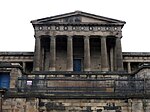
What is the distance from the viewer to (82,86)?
65.1 ft

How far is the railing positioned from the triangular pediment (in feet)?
79.0

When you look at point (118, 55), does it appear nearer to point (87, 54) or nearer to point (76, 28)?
point (87, 54)

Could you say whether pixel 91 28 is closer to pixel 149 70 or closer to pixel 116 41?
pixel 116 41

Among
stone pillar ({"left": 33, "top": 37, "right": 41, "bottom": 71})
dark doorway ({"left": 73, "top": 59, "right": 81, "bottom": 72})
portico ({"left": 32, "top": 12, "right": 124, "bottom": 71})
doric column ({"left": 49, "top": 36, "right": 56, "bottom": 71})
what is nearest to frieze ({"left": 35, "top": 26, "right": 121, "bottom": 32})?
portico ({"left": 32, "top": 12, "right": 124, "bottom": 71})

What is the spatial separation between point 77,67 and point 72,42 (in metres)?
3.88

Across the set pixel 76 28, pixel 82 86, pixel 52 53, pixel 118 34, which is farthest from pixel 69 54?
pixel 82 86

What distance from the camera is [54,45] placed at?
137ft

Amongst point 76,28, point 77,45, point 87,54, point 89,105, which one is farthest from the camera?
point 77,45

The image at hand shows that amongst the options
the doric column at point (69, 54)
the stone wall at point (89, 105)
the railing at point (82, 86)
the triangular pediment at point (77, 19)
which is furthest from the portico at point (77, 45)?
the stone wall at point (89, 105)

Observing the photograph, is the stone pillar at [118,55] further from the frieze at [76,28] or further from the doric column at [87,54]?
the doric column at [87,54]

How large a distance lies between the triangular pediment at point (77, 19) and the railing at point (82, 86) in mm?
24076

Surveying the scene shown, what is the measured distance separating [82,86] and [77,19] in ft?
81.0

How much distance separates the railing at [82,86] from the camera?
19.2 meters

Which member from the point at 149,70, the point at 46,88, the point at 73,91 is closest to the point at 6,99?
the point at 46,88
